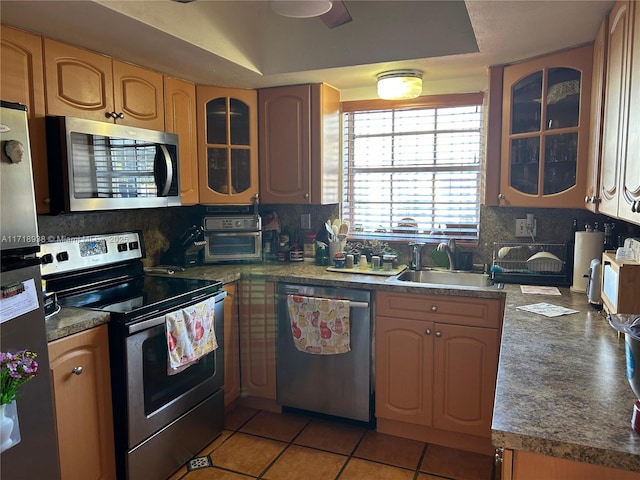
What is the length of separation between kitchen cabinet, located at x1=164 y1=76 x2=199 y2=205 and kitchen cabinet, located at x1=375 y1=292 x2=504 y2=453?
1.32 meters

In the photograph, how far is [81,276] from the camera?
2439 mm

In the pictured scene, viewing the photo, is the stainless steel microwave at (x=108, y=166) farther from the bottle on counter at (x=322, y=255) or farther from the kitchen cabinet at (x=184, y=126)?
the bottle on counter at (x=322, y=255)

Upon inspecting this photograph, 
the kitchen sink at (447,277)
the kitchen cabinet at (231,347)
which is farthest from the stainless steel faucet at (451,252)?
the kitchen cabinet at (231,347)

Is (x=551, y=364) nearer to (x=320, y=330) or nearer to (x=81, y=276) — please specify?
(x=320, y=330)

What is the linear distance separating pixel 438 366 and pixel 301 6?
1.83m

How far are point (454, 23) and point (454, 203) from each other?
3.65 ft

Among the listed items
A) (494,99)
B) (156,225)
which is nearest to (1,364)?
(156,225)

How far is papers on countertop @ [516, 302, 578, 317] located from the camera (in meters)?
1.99

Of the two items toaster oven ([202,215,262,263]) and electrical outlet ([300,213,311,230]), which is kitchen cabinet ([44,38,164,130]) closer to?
toaster oven ([202,215,262,263])

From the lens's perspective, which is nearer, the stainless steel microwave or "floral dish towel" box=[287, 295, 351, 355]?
the stainless steel microwave

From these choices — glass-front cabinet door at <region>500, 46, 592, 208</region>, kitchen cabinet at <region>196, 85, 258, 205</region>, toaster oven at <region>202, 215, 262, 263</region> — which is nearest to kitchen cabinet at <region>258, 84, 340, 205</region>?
kitchen cabinet at <region>196, 85, 258, 205</region>

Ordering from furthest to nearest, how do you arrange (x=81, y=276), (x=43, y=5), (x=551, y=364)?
(x=81, y=276), (x=43, y=5), (x=551, y=364)

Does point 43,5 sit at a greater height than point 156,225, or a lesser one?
greater

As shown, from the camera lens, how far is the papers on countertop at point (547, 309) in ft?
6.53
